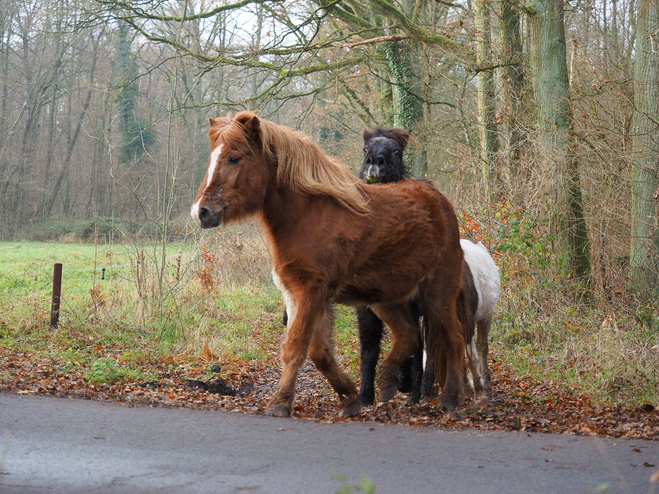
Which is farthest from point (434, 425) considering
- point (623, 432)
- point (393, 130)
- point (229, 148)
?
point (393, 130)

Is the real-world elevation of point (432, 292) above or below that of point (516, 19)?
below

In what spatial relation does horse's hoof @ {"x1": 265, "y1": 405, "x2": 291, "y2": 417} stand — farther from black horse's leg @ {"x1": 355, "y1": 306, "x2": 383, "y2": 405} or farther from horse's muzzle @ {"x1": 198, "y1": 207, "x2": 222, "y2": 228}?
black horse's leg @ {"x1": 355, "y1": 306, "x2": 383, "y2": 405}

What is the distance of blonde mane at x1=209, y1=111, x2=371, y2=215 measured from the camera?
221 inches

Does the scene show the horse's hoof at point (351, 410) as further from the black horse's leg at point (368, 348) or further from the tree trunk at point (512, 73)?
the tree trunk at point (512, 73)

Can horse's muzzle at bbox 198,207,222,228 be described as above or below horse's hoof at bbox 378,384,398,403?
above

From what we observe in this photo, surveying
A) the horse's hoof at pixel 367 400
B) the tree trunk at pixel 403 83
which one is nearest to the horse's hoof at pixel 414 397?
the horse's hoof at pixel 367 400

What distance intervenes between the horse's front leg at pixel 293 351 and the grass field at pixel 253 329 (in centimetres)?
254

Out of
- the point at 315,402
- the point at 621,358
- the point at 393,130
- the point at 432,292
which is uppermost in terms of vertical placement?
the point at 393,130

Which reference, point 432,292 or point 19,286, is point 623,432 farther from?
point 19,286

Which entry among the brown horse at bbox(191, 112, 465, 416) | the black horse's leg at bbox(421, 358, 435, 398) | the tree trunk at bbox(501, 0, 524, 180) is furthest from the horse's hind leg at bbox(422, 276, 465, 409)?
the tree trunk at bbox(501, 0, 524, 180)

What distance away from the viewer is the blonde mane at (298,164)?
5.62m

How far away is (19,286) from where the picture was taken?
16438mm

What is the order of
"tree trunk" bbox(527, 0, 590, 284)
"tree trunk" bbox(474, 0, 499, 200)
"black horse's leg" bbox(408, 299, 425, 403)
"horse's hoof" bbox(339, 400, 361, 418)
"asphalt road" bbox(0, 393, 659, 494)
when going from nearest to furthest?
"asphalt road" bbox(0, 393, 659, 494)
"horse's hoof" bbox(339, 400, 361, 418)
"black horse's leg" bbox(408, 299, 425, 403)
"tree trunk" bbox(527, 0, 590, 284)
"tree trunk" bbox(474, 0, 499, 200)

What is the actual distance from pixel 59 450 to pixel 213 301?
869 cm
